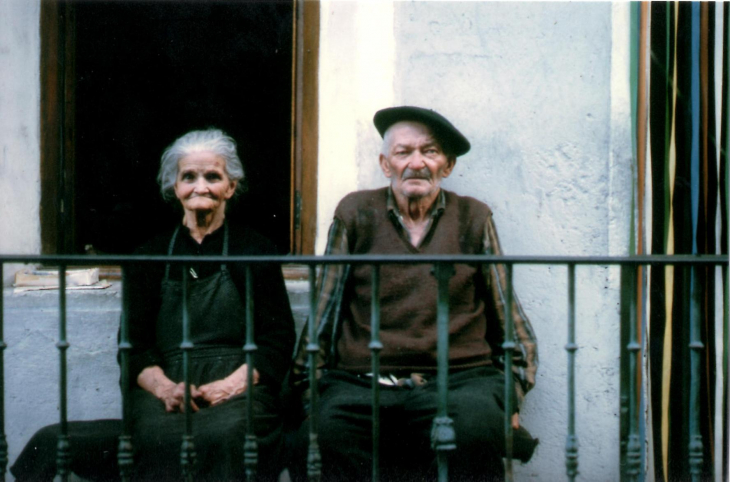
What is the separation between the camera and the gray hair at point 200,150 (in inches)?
137

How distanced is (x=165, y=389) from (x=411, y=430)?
95cm

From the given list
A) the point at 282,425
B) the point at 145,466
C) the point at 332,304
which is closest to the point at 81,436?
the point at 145,466

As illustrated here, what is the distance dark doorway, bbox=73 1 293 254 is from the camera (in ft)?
13.1

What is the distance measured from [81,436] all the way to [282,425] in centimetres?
76

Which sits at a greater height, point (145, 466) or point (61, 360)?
point (61, 360)

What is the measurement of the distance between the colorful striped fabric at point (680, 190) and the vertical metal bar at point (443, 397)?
4.38 ft

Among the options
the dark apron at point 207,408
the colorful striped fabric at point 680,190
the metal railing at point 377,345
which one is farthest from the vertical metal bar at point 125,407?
the colorful striped fabric at point 680,190

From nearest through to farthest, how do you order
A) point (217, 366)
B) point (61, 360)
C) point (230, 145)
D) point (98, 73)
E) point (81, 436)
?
point (61, 360) → point (81, 436) → point (217, 366) → point (230, 145) → point (98, 73)

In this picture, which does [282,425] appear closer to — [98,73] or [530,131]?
[530,131]

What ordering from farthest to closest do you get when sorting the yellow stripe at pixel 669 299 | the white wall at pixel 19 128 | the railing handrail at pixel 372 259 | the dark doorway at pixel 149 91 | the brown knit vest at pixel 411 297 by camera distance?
the dark doorway at pixel 149 91
the white wall at pixel 19 128
the yellow stripe at pixel 669 299
the brown knit vest at pixel 411 297
the railing handrail at pixel 372 259

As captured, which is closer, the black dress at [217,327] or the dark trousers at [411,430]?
the dark trousers at [411,430]

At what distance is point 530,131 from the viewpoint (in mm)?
3783

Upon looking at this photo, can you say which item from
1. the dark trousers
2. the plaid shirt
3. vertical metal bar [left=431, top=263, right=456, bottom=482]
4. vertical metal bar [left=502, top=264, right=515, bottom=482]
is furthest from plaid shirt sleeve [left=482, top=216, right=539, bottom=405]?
vertical metal bar [left=431, top=263, right=456, bottom=482]

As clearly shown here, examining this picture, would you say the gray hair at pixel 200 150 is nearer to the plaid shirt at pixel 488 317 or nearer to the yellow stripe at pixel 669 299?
the plaid shirt at pixel 488 317
